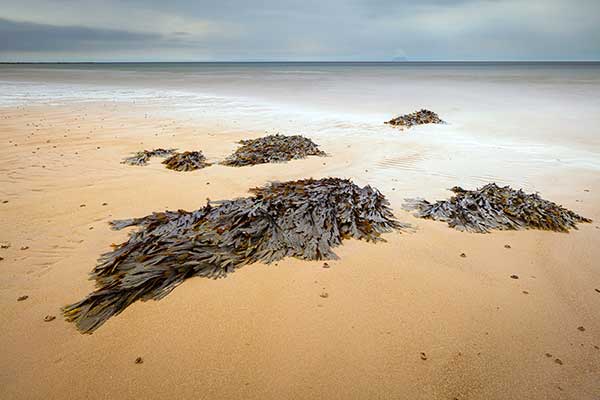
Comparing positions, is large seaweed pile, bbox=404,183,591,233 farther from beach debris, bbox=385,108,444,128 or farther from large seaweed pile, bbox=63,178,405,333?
beach debris, bbox=385,108,444,128

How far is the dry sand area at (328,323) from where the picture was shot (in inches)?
87.0

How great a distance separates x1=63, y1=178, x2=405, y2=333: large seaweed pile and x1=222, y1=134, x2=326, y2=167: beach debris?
2547mm

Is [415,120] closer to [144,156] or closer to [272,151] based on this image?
[272,151]

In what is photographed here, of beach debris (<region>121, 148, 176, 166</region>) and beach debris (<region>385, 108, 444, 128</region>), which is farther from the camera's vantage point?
beach debris (<region>385, 108, 444, 128</region>)

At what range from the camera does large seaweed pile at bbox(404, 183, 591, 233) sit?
4363 mm

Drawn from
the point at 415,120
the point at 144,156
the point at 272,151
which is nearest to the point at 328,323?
the point at 272,151

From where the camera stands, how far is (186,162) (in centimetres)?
685

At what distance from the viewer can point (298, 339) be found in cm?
257

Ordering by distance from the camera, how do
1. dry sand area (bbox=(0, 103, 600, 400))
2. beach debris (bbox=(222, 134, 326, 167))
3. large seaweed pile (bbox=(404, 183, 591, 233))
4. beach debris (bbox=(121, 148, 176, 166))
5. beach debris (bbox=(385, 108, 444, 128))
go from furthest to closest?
beach debris (bbox=(385, 108, 444, 128)) → beach debris (bbox=(222, 134, 326, 167)) → beach debris (bbox=(121, 148, 176, 166)) → large seaweed pile (bbox=(404, 183, 591, 233)) → dry sand area (bbox=(0, 103, 600, 400))

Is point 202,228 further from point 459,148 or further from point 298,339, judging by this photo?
point 459,148

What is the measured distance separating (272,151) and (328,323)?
17.7ft

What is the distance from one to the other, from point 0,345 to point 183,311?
1.28 metres

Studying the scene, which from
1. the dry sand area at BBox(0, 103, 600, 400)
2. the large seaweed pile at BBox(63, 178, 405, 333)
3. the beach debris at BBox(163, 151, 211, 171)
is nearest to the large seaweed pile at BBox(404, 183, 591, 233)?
the dry sand area at BBox(0, 103, 600, 400)

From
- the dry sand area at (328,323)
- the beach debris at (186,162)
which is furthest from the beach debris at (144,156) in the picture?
the dry sand area at (328,323)
